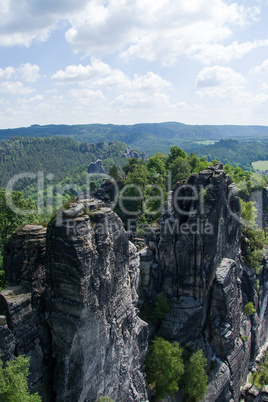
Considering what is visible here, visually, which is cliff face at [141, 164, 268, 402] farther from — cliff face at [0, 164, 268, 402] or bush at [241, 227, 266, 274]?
bush at [241, 227, 266, 274]

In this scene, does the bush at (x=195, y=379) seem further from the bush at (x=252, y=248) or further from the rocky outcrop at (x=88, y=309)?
the bush at (x=252, y=248)

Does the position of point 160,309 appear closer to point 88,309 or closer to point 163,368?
point 163,368

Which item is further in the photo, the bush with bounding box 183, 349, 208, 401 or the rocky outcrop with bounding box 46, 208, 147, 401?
the bush with bounding box 183, 349, 208, 401

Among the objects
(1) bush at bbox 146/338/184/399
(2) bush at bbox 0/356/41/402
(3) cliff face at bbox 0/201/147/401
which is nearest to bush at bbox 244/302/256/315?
(1) bush at bbox 146/338/184/399

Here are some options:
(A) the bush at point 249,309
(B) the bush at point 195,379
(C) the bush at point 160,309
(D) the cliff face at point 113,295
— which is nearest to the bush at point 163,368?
(B) the bush at point 195,379

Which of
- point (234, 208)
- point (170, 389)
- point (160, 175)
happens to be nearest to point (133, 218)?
point (160, 175)

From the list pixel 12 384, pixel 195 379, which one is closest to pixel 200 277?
pixel 195 379
